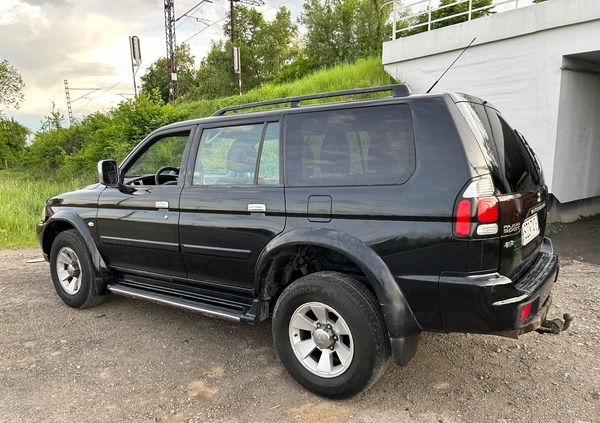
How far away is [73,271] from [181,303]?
5.48 ft

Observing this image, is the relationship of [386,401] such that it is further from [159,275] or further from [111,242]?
[111,242]

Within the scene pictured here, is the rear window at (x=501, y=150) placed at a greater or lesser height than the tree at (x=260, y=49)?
lesser

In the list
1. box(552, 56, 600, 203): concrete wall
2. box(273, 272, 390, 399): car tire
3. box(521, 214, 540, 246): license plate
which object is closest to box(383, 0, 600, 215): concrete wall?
box(552, 56, 600, 203): concrete wall

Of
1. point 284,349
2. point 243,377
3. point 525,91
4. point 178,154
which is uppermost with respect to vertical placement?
point 525,91

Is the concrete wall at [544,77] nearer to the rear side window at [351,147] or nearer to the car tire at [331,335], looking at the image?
the rear side window at [351,147]

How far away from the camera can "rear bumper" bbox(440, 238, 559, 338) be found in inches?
90.2

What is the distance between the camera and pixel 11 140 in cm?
4341

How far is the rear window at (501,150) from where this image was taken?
96.3 inches

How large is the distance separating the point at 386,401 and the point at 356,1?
22345 mm

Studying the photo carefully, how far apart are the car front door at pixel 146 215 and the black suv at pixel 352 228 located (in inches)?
0.8

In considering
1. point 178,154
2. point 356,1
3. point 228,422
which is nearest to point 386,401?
point 228,422

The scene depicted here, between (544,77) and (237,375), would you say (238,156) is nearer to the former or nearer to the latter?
(237,375)

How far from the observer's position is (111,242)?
402cm

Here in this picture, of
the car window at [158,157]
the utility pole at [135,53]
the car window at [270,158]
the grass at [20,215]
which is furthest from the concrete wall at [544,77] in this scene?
the utility pole at [135,53]
